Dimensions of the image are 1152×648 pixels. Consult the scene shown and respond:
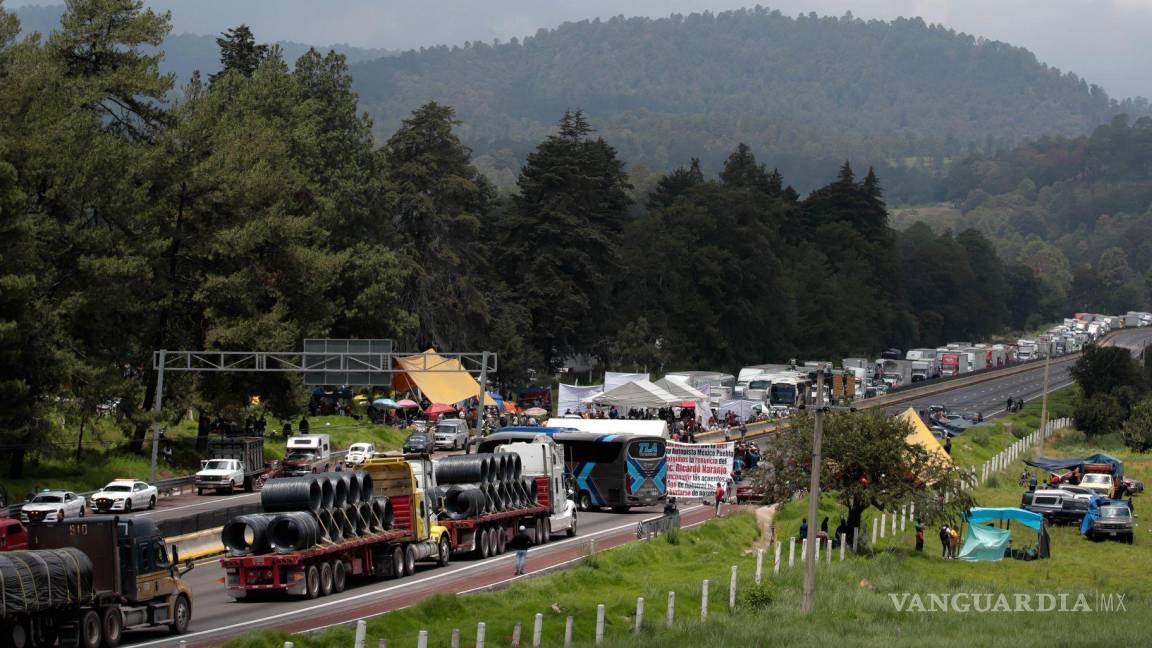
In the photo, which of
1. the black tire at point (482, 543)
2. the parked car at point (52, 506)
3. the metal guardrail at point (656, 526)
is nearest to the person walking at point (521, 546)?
the black tire at point (482, 543)

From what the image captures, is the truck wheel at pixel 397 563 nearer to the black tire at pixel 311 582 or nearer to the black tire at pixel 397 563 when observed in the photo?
the black tire at pixel 397 563

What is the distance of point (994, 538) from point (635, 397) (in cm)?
4441

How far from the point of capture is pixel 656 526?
4997 centimetres

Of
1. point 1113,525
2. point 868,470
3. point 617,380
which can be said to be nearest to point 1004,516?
point 1113,525

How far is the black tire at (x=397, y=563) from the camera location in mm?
40312

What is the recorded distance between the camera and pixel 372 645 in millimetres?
29266

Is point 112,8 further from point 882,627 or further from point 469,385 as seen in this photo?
point 882,627

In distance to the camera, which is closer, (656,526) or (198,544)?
(198,544)

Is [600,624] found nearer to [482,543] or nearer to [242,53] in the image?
[482,543]

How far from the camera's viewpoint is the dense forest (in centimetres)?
6125

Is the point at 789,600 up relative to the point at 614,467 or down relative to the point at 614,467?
up

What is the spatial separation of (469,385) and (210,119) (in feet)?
81.2

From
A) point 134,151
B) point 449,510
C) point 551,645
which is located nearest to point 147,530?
point 551,645

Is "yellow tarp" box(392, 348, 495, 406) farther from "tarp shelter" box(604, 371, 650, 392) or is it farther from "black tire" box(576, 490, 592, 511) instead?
"black tire" box(576, 490, 592, 511)
